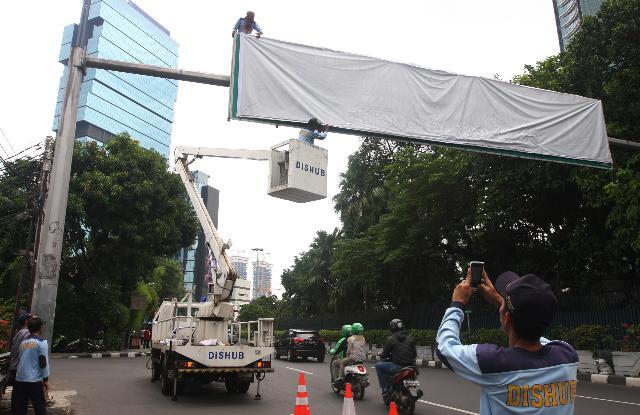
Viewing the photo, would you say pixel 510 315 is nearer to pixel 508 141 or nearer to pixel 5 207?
pixel 508 141

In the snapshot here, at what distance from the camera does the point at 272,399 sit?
10.7 meters

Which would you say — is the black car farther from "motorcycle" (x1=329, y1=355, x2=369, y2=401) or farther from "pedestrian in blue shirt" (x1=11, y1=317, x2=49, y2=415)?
"pedestrian in blue shirt" (x1=11, y1=317, x2=49, y2=415)

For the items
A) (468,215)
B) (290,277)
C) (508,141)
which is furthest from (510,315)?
(290,277)

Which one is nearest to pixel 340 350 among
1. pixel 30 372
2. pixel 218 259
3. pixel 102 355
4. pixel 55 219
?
pixel 218 259

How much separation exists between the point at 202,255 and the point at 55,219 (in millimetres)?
73786

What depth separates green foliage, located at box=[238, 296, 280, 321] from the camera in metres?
60.6

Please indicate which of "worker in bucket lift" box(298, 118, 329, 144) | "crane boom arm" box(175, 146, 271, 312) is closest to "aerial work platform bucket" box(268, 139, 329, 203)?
"worker in bucket lift" box(298, 118, 329, 144)

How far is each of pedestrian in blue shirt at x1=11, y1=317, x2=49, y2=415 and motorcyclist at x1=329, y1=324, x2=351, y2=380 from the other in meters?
5.62

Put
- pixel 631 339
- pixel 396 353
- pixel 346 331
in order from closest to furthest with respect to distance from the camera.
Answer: pixel 396 353, pixel 346 331, pixel 631 339

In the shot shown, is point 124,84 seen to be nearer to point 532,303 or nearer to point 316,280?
point 316,280

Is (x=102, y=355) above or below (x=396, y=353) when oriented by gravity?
below

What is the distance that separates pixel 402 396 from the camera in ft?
27.3

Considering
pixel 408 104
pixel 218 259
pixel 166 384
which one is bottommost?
pixel 166 384

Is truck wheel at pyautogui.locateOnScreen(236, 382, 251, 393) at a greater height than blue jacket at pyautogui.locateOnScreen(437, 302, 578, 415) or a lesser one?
lesser
